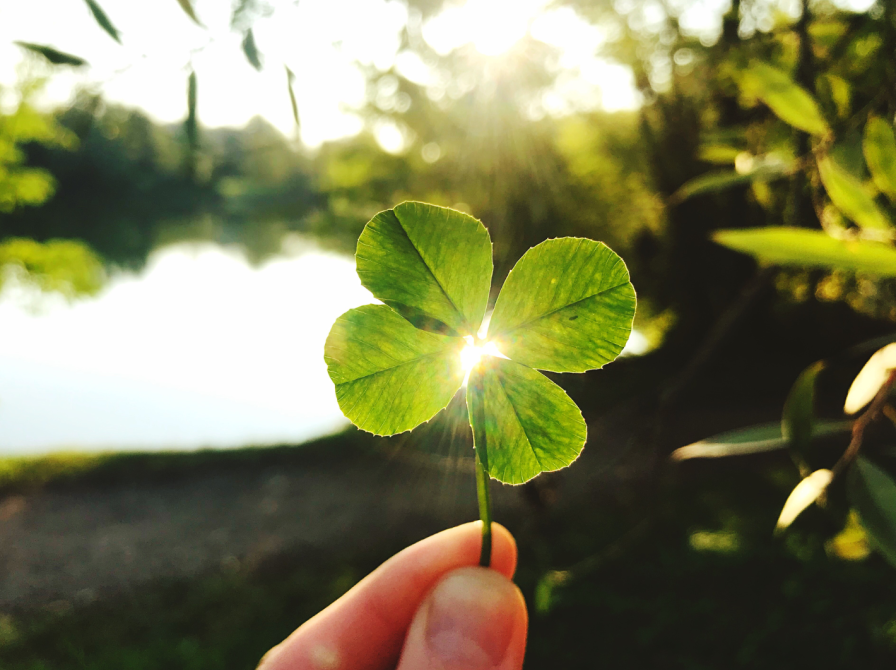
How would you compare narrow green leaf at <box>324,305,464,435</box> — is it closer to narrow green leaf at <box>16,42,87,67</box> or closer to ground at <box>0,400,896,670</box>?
narrow green leaf at <box>16,42,87,67</box>

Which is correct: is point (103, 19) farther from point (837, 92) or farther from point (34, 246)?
point (34, 246)

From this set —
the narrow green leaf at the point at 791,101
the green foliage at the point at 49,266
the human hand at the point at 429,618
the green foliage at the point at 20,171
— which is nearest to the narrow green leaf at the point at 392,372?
the human hand at the point at 429,618

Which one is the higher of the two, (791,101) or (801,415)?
(791,101)

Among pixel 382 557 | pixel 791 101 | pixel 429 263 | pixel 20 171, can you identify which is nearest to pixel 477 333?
pixel 429 263

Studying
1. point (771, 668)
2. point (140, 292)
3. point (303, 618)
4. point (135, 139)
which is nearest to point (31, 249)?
point (303, 618)

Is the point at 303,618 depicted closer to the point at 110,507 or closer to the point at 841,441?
the point at 110,507

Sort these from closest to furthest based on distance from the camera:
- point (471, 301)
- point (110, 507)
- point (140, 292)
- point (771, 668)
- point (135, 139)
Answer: point (471, 301) → point (135, 139) → point (771, 668) → point (110, 507) → point (140, 292)

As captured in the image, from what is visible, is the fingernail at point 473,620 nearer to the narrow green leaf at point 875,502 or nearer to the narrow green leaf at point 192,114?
the narrow green leaf at point 875,502

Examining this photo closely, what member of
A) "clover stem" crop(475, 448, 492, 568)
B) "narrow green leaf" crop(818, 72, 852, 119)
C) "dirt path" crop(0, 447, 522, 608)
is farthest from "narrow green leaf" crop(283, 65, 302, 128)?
"dirt path" crop(0, 447, 522, 608)
